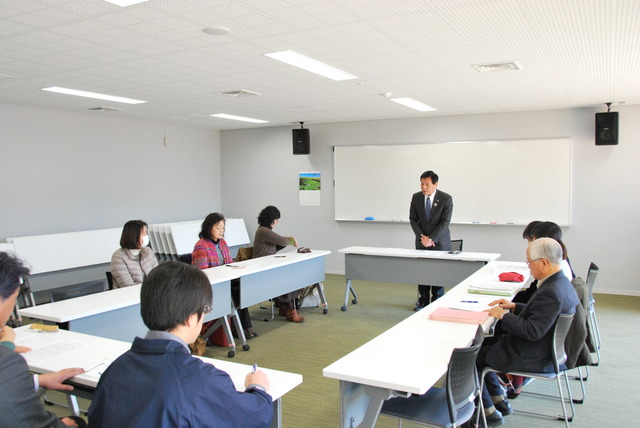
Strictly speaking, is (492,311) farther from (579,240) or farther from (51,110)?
(51,110)

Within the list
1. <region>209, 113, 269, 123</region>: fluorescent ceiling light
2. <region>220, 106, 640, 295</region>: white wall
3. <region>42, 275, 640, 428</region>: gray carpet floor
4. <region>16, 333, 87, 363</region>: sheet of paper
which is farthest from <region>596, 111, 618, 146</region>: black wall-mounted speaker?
<region>16, 333, 87, 363</region>: sheet of paper

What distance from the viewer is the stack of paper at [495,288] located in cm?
396

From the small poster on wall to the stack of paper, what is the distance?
5372 millimetres

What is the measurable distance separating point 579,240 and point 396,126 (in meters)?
3.30

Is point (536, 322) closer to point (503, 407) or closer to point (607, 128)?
point (503, 407)

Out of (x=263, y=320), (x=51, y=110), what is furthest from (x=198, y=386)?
(x=51, y=110)

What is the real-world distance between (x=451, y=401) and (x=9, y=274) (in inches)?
72.2

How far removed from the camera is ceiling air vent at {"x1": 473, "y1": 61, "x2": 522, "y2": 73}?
4766 mm

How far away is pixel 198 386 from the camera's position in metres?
1.46

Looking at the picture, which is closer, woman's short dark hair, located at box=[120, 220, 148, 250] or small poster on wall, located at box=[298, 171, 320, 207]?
woman's short dark hair, located at box=[120, 220, 148, 250]

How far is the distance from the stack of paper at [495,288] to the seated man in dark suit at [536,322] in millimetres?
727

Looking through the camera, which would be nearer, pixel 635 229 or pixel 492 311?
pixel 492 311

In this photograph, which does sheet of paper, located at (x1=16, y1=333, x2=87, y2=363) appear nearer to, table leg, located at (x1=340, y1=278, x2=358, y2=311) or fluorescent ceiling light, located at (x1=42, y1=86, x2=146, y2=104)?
fluorescent ceiling light, located at (x1=42, y1=86, x2=146, y2=104)

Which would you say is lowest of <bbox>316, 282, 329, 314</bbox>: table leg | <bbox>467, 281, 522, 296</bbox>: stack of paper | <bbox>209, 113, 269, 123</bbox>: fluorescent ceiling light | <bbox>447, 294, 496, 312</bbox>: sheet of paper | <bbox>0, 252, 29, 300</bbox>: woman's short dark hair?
<bbox>316, 282, 329, 314</bbox>: table leg
